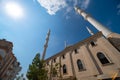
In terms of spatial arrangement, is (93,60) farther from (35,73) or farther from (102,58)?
(35,73)

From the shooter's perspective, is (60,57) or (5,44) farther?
(5,44)

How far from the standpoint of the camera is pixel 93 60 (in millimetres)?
17297

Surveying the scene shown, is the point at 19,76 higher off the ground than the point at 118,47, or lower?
higher

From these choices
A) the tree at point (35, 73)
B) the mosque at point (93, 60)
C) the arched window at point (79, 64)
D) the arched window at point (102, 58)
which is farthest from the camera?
the arched window at point (79, 64)

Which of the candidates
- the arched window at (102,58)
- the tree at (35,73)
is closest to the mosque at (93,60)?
the arched window at (102,58)

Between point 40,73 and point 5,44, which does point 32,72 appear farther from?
point 5,44

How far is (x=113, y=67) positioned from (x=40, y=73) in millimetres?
11657

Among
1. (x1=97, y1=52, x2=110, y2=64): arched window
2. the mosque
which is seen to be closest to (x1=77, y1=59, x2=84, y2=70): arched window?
the mosque

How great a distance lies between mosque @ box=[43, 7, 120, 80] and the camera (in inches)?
588

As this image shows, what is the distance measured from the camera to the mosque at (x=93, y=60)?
1493 cm

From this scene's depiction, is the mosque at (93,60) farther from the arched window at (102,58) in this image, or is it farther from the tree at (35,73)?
the tree at (35,73)

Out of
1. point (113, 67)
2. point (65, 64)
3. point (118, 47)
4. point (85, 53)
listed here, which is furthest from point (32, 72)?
point (118, 47)

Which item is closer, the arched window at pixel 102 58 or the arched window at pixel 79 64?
the arched window at pixel 102 58

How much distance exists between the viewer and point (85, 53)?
19016 mm
